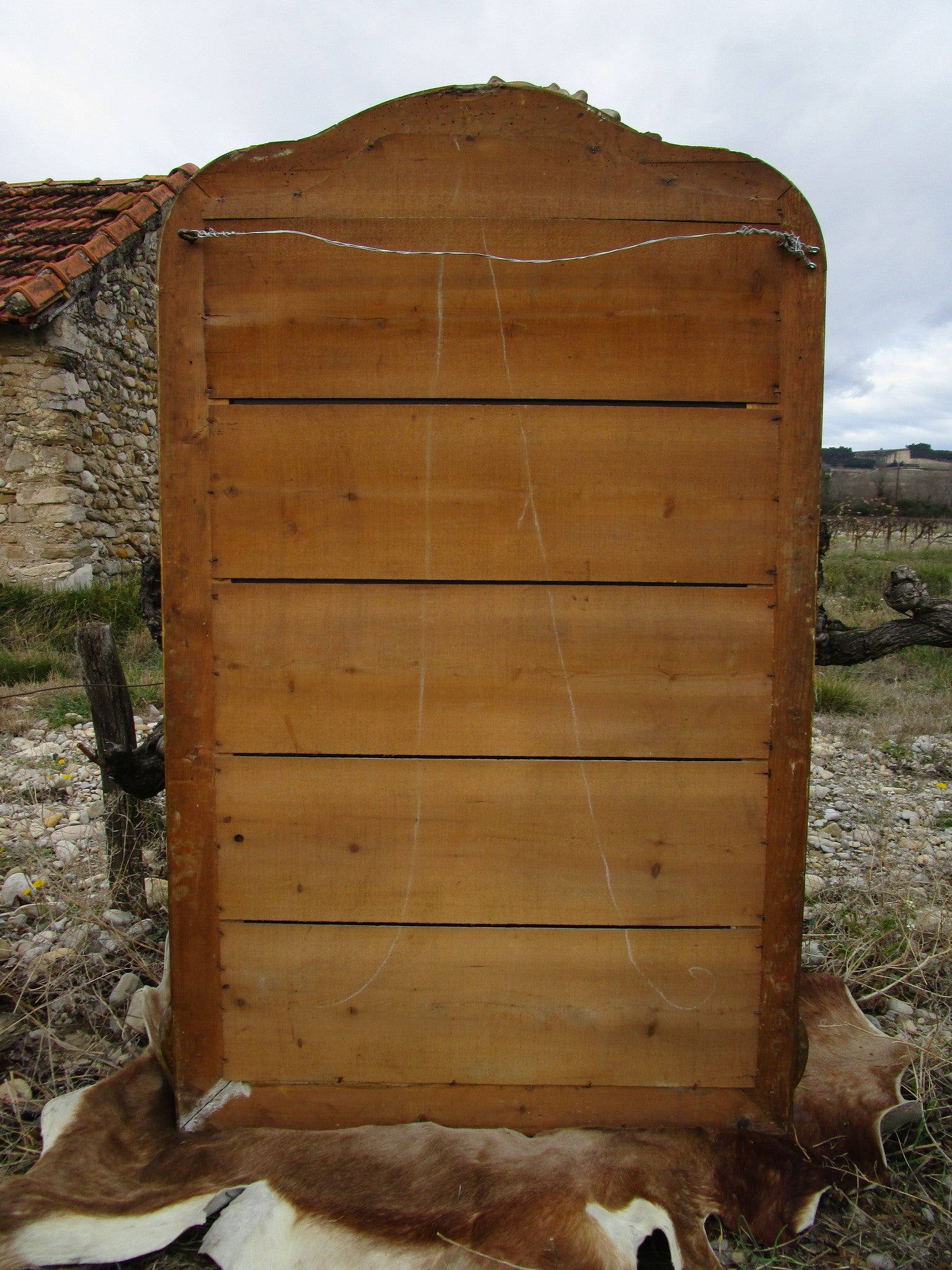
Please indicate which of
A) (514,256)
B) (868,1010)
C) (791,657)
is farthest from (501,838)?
(868,1010)

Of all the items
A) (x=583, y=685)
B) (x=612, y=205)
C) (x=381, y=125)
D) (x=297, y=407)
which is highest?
(x=381, y=125)

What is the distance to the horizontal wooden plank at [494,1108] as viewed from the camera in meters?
1.74

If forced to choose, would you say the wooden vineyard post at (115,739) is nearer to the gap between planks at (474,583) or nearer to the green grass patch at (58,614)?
the gap between planks at (474,583)

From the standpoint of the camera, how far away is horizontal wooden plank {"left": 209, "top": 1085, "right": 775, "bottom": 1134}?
174cm

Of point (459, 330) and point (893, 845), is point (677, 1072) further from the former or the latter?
point (893, 845)

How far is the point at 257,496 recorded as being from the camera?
169cm

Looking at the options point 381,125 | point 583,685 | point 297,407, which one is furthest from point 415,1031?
point 381,125

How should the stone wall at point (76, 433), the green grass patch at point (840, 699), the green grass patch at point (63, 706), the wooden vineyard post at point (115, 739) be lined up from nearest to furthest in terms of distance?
1. the wooden vineyard post at point (115, 739)
2. the green grass patch at point (63, 706)
3. the green grass patch at point (840, 699)
4. the stone wall at point (76, 433)

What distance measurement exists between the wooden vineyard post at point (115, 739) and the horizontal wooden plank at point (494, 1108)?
112cm

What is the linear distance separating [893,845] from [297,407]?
3.19 metres

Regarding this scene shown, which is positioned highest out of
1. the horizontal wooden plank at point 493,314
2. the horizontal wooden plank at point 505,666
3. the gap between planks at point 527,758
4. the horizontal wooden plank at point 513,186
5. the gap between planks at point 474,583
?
the horizontal wooden plank at point 513,186

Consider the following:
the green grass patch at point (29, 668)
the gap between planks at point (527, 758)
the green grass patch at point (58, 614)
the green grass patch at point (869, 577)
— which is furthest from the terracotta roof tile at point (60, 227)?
the green grass patch at point (869, 577)

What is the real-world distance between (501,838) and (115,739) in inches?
57.7

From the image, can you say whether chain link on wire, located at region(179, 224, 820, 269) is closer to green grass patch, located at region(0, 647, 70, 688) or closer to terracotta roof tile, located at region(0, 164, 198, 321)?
green grass patch, located at region(0, 647, 70, 688)
